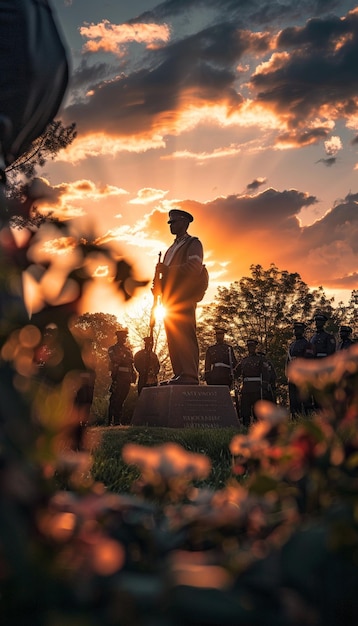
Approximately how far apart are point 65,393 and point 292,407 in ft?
59.1

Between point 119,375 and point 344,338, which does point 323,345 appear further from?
point 119,375

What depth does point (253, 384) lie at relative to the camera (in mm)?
18422

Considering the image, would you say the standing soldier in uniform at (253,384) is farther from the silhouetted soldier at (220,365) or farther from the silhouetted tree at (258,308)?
the silhouetted tree at (258,308)

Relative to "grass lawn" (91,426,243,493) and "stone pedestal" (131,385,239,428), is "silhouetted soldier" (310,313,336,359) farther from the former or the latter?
"grass lawn" (91,426,243,493)

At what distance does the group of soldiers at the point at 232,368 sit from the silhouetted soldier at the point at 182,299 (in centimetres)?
397

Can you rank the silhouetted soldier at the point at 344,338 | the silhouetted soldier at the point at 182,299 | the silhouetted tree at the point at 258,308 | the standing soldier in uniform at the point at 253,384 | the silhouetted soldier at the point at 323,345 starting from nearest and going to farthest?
the silhouetted soldier at the point at 182,299, the silhouetted soldier at the point at 323,345, the silhouetted soldier at the point at 344,338, the standing soldier in uniform at the point at 253,384, the silhouetted tree at the point at 258,308

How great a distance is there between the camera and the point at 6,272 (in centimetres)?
76

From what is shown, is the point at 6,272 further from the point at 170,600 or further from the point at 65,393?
the point at 170,600

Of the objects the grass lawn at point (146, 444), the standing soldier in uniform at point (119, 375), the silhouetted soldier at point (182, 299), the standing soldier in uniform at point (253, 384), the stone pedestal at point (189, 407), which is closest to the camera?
the grass lawn at point (146, 444)

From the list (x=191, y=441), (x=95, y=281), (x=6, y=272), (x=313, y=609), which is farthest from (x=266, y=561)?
(x=191, y=441)

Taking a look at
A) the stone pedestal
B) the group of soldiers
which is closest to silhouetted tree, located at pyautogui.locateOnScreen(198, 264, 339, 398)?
the group of soldiers

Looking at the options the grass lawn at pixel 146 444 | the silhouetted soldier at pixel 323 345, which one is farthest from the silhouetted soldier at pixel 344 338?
the grass lawn at pixel 146 444

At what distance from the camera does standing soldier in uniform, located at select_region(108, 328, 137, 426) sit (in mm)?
17219

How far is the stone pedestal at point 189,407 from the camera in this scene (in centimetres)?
1130
